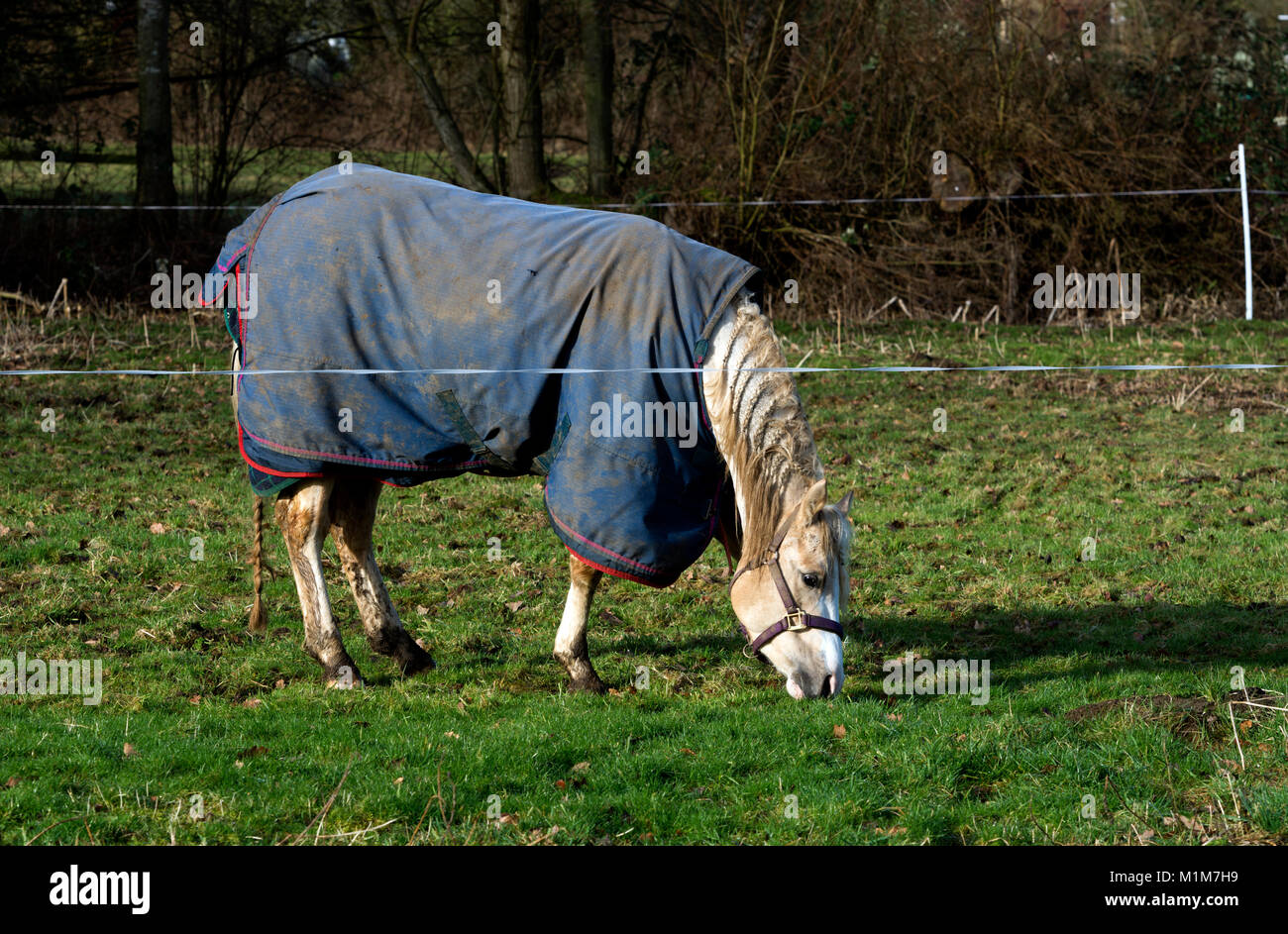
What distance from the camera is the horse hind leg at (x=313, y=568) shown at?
5.73 meters

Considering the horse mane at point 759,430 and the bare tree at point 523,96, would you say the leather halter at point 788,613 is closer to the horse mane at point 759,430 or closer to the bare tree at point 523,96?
the horse mane at point 759,430

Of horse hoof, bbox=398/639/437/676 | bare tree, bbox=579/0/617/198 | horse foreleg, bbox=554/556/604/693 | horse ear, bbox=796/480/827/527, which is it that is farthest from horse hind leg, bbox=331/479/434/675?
bare tree, bbox=579/0/617/198

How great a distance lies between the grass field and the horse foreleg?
0.11 metres

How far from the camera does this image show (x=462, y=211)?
5691mm

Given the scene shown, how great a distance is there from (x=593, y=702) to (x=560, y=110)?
15.9m

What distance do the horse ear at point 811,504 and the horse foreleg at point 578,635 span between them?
3.44 ft

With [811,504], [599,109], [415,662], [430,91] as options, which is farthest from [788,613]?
[599,109]

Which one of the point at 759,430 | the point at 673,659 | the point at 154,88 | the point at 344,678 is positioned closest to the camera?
the point at 759,430

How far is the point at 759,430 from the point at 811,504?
1.34 ft

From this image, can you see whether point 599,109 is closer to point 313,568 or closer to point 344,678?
point 313,568

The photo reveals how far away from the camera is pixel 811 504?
5047 mm

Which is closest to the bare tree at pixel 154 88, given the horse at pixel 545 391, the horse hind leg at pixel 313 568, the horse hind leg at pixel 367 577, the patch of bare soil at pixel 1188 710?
the horse at pixel 545 391
